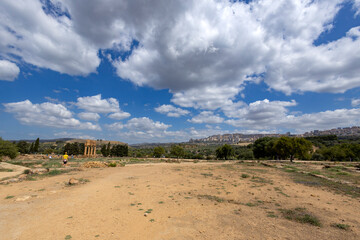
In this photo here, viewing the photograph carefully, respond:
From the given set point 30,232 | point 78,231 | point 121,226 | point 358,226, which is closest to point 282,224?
point 358,226

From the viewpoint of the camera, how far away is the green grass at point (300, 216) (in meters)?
6.80

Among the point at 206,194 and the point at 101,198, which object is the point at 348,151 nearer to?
the point at 206,194

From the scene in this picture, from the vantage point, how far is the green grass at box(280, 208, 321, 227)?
6801 mm

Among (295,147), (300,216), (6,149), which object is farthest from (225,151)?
(6,149)

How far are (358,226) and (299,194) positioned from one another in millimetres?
4900

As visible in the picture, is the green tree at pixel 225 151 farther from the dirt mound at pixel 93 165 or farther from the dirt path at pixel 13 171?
the dirt path at pixel 13 171

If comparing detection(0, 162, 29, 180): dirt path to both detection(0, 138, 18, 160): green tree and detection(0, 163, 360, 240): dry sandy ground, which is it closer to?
detection(0, 163, 360, 240): dry sandy ground

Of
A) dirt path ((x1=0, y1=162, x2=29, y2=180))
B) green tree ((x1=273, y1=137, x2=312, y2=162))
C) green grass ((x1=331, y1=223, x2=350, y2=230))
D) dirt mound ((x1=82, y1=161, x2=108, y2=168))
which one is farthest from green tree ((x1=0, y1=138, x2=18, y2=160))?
green tree ((x1=273, y1=137, x2=312, y2=162))

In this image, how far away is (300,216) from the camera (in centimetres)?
734

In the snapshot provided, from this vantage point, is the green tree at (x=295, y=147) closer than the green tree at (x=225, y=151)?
Yes

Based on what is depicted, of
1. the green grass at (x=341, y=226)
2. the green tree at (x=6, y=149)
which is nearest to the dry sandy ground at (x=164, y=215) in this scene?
the green grass at (x=341, y=226)

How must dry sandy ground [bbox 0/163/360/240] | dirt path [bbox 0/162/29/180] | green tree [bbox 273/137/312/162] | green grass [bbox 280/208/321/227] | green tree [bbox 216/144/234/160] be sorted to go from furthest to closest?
green tree [bbox 216/144/234/160]
green tree [bbox 273/137/312/162]
dirt path [bbox 0/162/29/180]
green grass [bbox 280/208/321/227]
dry sandy ground [bbox 0/163/360/240]

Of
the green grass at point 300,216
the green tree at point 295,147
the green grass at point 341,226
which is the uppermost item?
the green tree at point 295,147

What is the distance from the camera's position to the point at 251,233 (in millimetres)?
5859
